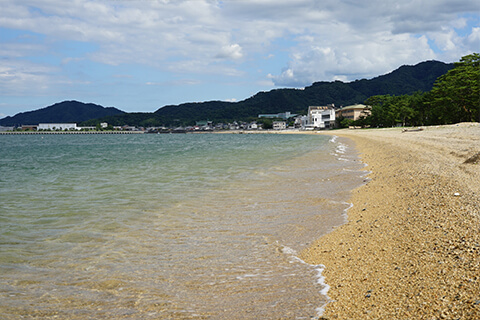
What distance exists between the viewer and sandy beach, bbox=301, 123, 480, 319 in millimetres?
3979

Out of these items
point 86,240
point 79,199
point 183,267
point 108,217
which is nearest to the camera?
point 183,267

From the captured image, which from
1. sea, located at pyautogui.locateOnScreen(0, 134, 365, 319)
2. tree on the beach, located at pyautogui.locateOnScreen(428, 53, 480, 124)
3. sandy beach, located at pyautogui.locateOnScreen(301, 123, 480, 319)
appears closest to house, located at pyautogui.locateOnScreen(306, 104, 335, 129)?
tree on the beach, located at pyautogui.locateOnScreen(428, 53, 480, 124)

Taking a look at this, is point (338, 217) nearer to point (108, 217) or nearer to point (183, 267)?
point (183, 267)

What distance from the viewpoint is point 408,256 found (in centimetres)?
538

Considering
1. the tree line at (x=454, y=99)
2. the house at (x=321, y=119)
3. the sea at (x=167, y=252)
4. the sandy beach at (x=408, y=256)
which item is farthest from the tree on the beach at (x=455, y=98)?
the house at (x=321, y=119)

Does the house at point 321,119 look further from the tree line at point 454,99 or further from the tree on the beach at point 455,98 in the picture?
the tree on the beach at point 455,98

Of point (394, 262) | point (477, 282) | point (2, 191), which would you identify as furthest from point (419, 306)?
point (2, 191)

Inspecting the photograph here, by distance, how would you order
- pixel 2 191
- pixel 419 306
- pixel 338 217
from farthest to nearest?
1. pixel 2 191
2. pixel 338 217
3. pixel 419 306

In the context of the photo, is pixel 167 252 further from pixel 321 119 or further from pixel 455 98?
pixel 321 119

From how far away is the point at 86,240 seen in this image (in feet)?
25.2

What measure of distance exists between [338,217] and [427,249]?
3.51 m

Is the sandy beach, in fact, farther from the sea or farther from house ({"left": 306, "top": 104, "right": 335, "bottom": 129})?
house ({"left": 306, "top": 104, "right": 335, "bottom": 129})

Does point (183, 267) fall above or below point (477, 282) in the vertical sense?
below

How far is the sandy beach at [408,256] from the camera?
13.1 ft
